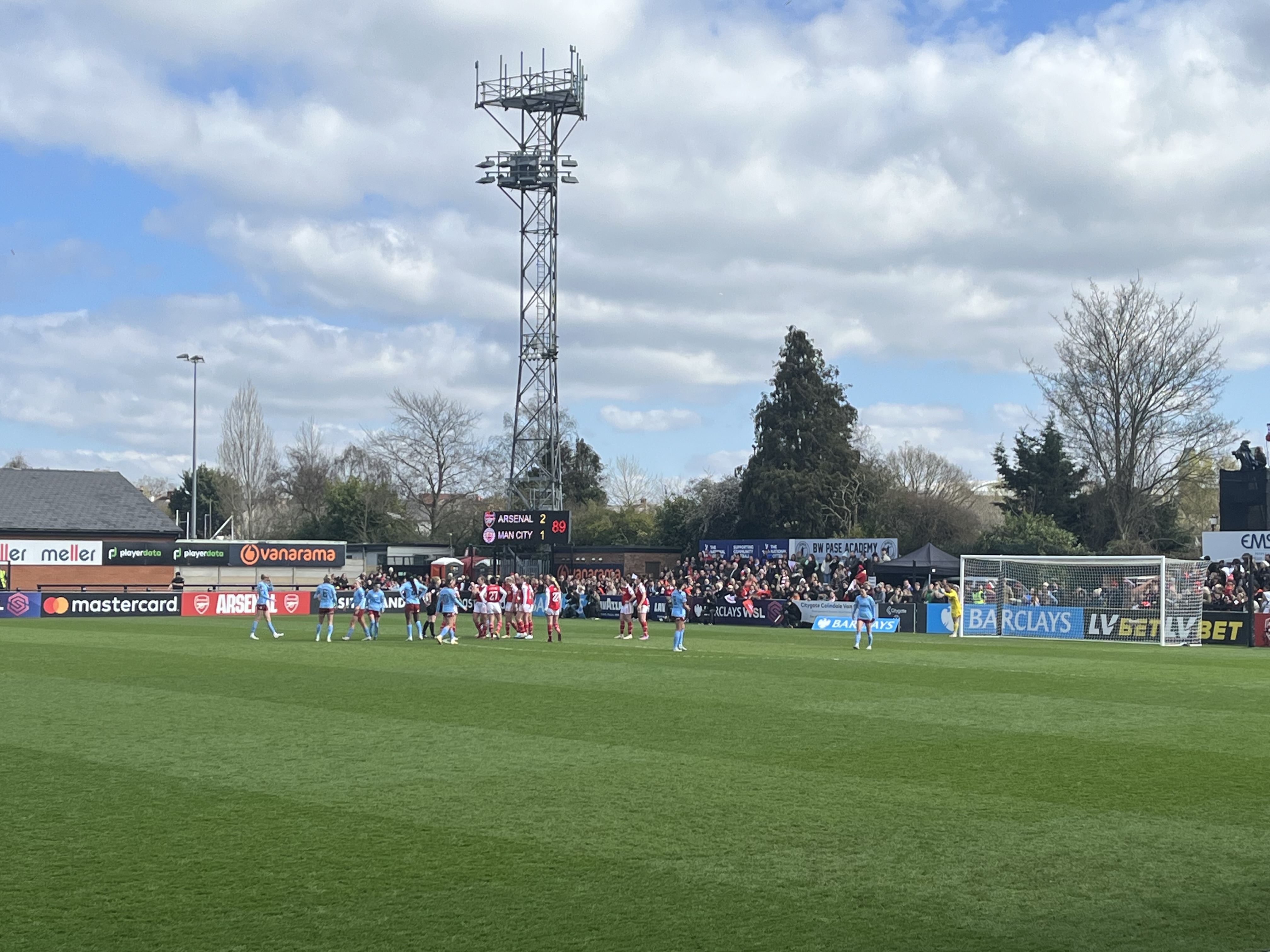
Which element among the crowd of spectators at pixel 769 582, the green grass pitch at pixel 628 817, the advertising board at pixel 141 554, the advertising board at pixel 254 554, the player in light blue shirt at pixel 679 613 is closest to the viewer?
the green grass pitch at pixel 628 817

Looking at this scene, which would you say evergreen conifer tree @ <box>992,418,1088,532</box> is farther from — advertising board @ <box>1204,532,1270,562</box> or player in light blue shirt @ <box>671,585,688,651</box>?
player in light blue shirt @ <box>671,585,688,651</box>

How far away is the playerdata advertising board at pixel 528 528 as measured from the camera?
54.5 meters

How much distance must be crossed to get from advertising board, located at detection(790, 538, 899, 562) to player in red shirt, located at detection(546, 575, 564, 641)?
2176 cm

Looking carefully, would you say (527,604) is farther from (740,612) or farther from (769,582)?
(769,582)

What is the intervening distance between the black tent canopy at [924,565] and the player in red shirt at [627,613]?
45.2 feet

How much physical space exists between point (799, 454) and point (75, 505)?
40.4m

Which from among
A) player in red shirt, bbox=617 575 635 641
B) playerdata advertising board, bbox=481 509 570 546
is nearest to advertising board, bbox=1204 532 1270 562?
player in red shirt, bbox=617 575 635 641

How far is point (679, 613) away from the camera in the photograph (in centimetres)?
3022

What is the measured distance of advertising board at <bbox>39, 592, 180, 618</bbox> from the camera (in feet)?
153

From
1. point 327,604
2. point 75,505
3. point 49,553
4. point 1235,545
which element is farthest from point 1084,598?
point 75,505

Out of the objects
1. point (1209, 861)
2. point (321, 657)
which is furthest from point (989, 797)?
point (321, 657)

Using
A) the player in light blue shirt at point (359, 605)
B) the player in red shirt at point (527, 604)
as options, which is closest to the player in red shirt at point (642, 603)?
the player in red shirt at point (527, 604)

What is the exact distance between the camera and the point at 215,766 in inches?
464

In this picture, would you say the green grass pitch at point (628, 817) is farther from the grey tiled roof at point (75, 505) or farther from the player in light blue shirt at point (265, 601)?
the grey tiled roof at point (75, 505)
